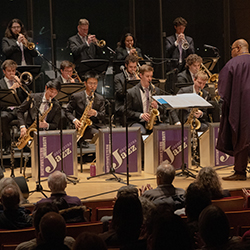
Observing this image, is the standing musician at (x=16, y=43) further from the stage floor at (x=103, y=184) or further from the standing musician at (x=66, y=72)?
the stage floor at (x=103, y=184)

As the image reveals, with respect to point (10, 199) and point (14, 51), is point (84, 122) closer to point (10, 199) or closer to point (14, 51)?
point (14, 51)

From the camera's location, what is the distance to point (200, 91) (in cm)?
718

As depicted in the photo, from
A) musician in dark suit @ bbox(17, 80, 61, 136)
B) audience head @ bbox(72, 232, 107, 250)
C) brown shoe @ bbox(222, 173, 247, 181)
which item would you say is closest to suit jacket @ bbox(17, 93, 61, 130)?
musician in dark suit @ bbox(17, 80, 61, 136)

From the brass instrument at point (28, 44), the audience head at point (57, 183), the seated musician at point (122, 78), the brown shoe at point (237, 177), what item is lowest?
the brown shoe at point (237, 177)

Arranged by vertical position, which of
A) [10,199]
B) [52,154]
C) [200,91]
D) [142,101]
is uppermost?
[200,91]

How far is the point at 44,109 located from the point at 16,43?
6.37 feet

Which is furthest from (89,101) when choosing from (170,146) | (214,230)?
(214,230)

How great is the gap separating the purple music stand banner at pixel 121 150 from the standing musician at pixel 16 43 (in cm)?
279

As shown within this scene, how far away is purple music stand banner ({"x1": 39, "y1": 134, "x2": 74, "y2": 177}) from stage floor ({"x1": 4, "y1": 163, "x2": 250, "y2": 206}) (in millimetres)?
175

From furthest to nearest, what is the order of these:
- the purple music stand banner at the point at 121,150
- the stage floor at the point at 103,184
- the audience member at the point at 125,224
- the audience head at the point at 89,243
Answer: the purple music stand banner at the point at 121,150, the stage floor at the point at 103,184, the audience member at the point at 125,224, the audience head at the point at 89,243

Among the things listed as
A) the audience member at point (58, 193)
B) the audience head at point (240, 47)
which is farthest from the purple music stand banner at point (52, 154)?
the audience head at point (240, 47)

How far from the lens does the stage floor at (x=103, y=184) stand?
5.25 m

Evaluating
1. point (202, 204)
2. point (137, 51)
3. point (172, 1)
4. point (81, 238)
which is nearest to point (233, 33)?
point (172, 1)

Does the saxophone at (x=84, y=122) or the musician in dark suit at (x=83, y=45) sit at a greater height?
the musician in dark suit at (x=83, y=45)
